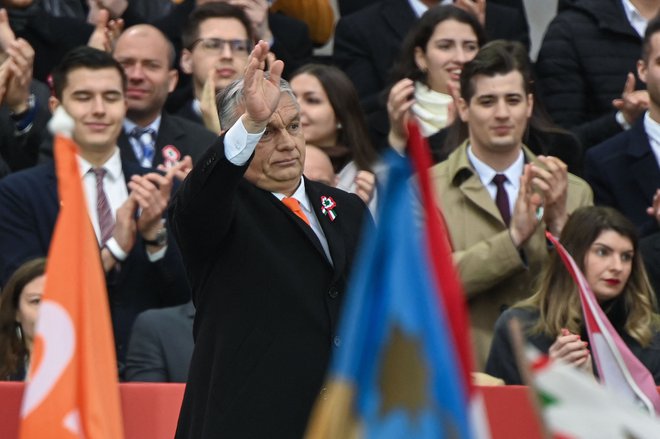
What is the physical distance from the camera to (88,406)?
3.80 meters

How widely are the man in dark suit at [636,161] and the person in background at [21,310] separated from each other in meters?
2.74

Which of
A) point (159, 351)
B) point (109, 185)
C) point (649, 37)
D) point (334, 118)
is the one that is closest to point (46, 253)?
point (109, 185)

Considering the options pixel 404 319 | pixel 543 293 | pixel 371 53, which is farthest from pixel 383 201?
pixel 371 53

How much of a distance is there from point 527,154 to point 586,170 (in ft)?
2.28

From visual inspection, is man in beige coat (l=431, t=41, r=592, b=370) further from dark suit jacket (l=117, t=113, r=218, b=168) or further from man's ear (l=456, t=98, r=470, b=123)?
dark suit jacket (l=117, t=113, r=218, b=168)

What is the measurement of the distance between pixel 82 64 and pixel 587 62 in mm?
2770

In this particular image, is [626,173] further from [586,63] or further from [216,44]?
[216,44]

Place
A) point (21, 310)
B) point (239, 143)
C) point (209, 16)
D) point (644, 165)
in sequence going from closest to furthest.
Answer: point (239, 143) < point (21, 310) < point (644, 165) < point (209, 16)

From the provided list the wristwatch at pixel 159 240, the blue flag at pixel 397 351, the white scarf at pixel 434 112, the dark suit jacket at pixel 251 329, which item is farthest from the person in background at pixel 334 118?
the blue flag at pixel 397 351

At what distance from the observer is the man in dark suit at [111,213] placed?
7180 millimetres

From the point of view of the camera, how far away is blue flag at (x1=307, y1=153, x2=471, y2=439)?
3.03 meters

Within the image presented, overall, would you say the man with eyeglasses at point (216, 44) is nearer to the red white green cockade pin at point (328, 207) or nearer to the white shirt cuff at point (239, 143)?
the red white green cockade pin at point (328, 207)

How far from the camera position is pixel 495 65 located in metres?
7.55

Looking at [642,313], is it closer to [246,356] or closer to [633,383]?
[633,383]
